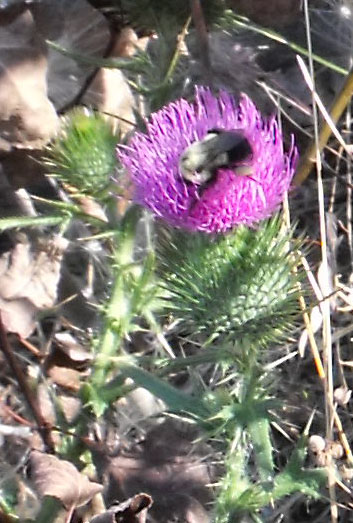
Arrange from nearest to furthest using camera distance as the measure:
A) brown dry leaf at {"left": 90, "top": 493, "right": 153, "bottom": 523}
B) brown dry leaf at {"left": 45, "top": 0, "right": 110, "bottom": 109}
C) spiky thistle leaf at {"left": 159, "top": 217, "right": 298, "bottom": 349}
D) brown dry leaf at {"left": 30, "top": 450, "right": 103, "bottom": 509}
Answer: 1. brown dry leaf at {"left": 90, "top": 493, "right": 153, "bottom": 523}
2. brown dry leaf at {"left": 30, "top": 450, "right": 103, "bottom": 509}
3. spiky thistle leaf at {"left": 159, "top": 217, "right": 298, "bottom": 349}
4. brown dry leaf at {"left": 45, "top": 0, "right": 110, "bottom": 109}

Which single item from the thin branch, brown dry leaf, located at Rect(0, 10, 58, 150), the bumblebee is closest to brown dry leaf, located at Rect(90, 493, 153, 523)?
the thin branch

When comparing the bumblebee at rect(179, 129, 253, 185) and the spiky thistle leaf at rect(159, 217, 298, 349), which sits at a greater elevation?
the bumblebee at rect(179, 129, 253, 185)

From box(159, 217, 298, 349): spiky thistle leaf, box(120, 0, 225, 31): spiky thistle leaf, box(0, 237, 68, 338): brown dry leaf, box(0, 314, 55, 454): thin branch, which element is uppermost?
box(120, 0, 225, 31): spiky thistle leaf

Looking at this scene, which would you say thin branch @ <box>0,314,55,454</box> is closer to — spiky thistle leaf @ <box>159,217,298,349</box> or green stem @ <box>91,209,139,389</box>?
green stem @ <box>91,209,139,389</box>

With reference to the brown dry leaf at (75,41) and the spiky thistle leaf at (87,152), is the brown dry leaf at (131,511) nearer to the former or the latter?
the spiky thistle leaf at (87,152)

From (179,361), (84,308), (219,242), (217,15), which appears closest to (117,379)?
(179,361)

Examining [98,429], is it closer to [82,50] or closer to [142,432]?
[142,432]
